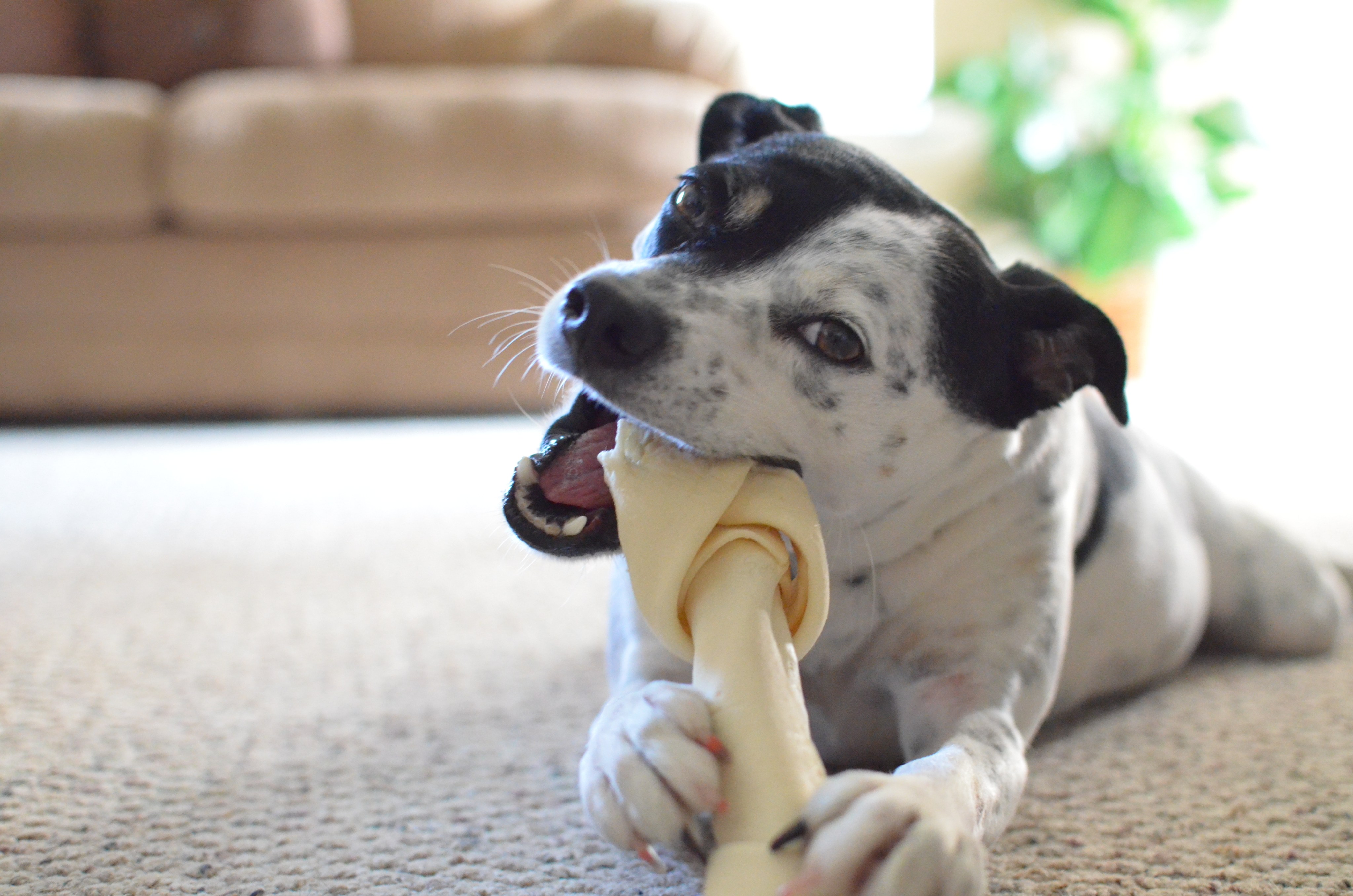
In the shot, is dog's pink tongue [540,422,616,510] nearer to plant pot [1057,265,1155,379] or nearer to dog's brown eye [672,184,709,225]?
dog's brown eye [672,184,709,225]

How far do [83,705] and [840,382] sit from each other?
91cm

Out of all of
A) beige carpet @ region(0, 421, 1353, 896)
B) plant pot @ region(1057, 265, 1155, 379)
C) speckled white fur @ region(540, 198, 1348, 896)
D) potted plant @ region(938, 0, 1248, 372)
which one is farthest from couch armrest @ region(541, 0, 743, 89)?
speckled white fur @ region(540, 198, 1348, 896)

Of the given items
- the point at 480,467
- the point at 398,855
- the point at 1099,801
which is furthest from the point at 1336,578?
the point at 480,467

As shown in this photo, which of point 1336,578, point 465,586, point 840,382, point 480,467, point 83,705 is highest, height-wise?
point 840,382

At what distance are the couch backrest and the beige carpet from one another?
2.60 metres

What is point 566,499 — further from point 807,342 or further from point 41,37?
point 41,37

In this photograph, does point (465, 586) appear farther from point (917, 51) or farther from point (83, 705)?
point (917, 51)

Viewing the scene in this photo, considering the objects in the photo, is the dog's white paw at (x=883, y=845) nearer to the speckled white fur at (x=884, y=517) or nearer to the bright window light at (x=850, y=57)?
the speckled white fur at (x=884, y=517)

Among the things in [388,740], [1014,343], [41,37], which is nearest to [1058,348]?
[1014,343]

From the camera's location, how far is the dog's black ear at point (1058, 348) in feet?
3.41

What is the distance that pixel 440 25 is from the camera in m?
4.15

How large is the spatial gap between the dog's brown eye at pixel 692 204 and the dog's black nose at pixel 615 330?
0.57 ft

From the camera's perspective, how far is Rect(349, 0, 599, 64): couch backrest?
413 centimetres

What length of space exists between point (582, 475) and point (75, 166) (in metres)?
2.72
